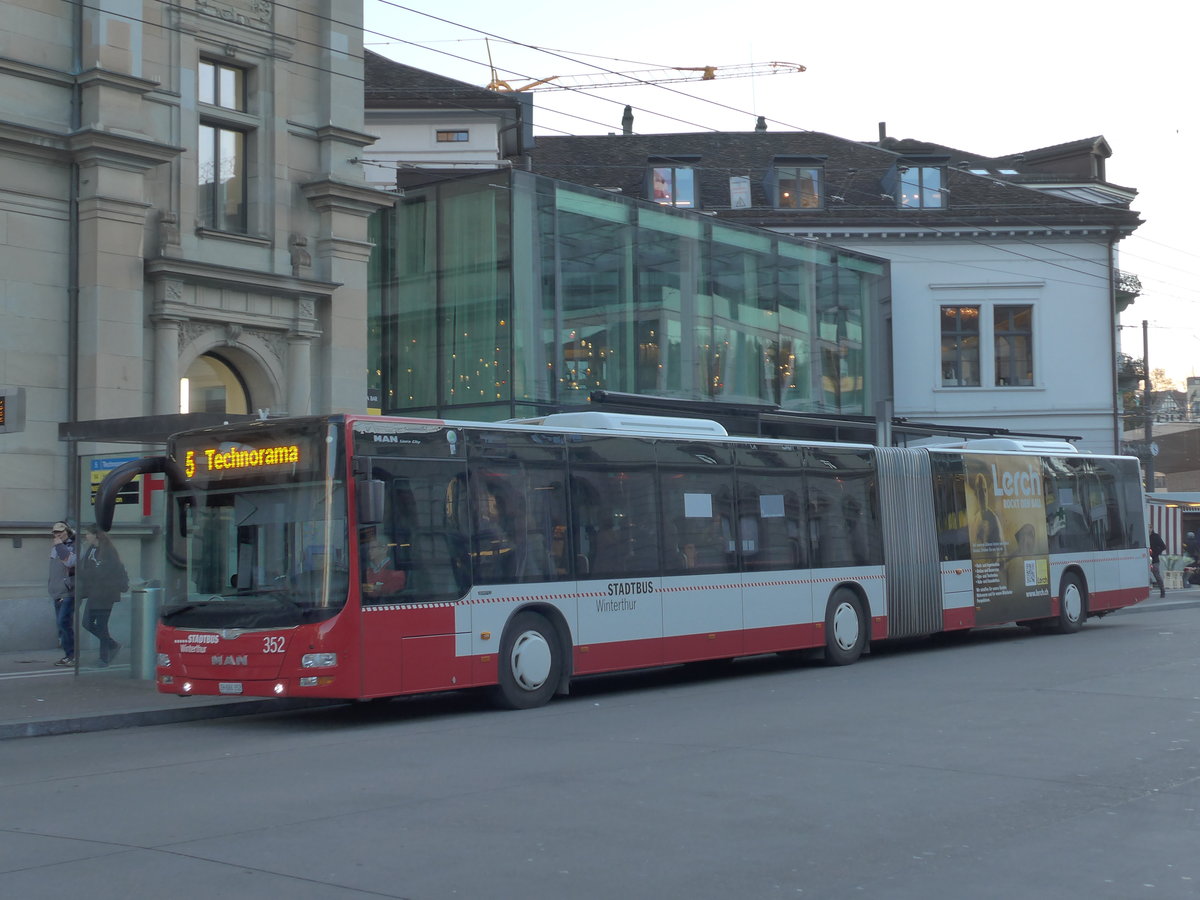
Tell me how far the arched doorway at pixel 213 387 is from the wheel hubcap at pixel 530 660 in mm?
10673

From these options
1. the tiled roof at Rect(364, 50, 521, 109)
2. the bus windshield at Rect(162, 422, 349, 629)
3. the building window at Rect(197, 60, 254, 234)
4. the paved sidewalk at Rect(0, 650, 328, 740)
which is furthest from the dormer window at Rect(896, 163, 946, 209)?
the bus windshield at Rect(162, 422, 349, 629)

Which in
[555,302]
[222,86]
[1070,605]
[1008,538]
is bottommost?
[1070,605]

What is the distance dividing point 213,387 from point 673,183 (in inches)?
830

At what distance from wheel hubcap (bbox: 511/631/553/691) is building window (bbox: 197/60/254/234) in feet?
37.2

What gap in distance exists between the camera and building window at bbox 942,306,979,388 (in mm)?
41406

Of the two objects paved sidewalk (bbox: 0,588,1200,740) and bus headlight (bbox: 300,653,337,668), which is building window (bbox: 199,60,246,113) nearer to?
paved sidewalk (bbox: 0,588,1200,740)

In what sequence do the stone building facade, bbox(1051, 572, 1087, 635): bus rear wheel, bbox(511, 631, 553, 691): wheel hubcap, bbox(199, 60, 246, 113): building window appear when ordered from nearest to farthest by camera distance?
1. bbox(511, 631, 553, 691): wheel hubcap
2. the stone building facade
3. bbox(199, 60, 246, 113): building window
4. bbox(1051, 572, 1087, 635): bus rear wheel

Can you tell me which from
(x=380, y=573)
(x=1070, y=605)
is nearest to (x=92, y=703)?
(x=380, y=573)

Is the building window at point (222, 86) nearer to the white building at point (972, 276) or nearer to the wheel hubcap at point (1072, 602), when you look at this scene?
the wheel hubcap at point (1072, 602)

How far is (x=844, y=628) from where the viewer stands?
722 inches

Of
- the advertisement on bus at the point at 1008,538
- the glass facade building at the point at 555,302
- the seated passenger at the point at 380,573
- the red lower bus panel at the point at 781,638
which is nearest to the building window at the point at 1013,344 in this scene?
the glass facade building at the point at 555,302

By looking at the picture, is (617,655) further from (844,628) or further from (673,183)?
(673,183)

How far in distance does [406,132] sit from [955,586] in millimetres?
29720

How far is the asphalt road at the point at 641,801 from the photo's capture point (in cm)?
639
